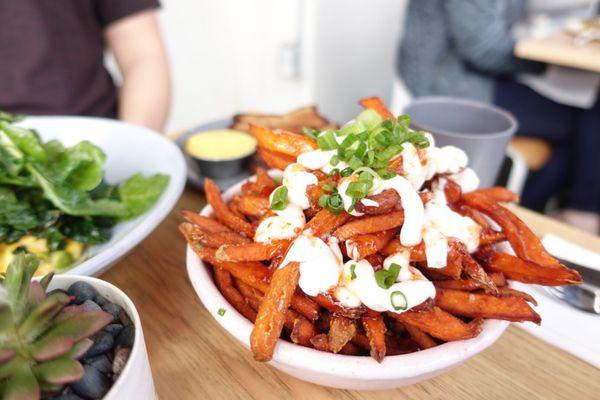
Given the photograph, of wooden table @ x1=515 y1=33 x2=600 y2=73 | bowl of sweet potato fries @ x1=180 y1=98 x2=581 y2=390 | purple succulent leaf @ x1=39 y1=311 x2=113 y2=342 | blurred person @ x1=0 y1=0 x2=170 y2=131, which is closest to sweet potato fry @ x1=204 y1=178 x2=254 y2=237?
bowl of sweet potato fries @ x1=180 y1=98 x2=581 y2=390

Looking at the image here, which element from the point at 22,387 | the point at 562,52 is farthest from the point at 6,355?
the point at 562,52

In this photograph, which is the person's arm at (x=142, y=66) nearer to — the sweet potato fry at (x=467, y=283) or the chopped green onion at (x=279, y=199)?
the chopped green onion at (x=279, y=199)

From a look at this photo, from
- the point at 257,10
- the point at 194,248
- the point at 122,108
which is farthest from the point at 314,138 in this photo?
the point at 257,10

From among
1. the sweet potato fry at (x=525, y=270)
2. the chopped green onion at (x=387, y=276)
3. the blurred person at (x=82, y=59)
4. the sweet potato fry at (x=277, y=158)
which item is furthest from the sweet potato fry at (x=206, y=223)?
the blurred person at (x=82, y=59)

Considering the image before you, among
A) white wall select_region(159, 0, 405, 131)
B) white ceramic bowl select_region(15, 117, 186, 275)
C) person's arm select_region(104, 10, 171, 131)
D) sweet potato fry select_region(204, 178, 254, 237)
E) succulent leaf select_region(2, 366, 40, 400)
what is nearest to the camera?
succulent leaf select_region(2, 366, 40, 400)

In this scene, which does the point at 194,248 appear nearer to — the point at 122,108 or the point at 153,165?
the point at 153,165

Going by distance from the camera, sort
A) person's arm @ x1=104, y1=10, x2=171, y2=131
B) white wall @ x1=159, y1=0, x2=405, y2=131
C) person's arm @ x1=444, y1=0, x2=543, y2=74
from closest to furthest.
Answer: person's arm @ x1=104, y1=10, x2=171, y2=131 < person's arm @ x1=444, y1=0, x2=543, y2=74 < white wall @ x1=159, y1=0, x2=405, y2=131

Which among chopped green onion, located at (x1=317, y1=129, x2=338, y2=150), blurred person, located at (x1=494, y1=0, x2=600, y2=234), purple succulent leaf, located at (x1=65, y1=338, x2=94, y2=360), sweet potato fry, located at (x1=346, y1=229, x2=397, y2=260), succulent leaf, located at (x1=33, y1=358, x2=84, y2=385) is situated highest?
chopped green onion, located at (x1=317, y1=129, x2=338, y2=150)

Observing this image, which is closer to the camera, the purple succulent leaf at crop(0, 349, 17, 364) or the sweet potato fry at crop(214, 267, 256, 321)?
the purple succulent leaf at crop(0, 349, 17, 364)

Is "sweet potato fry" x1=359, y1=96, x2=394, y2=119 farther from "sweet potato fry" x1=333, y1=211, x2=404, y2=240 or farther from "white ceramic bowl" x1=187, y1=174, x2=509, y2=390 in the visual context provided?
"white ceramic bowl" x1=187, y1=174, x2=509, y2=390

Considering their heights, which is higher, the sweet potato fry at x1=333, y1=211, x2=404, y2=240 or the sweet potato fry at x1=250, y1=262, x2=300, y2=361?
the sweet potato fry at x1=333, y1=211, x2=404, y2=240
